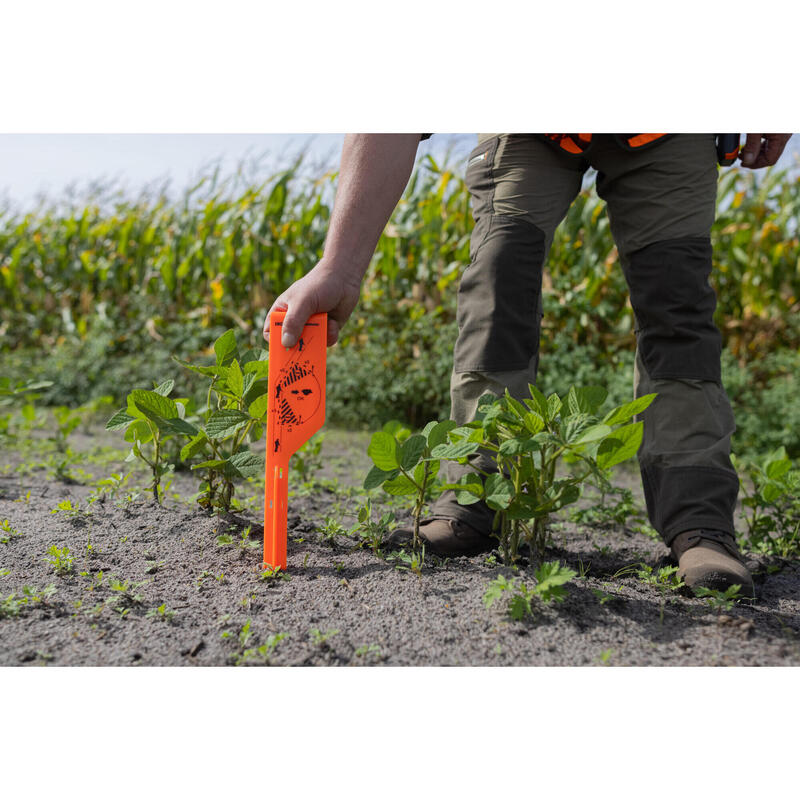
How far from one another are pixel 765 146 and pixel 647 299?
638 millimetres

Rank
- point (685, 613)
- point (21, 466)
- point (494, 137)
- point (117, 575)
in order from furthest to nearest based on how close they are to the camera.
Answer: point (21, 466) < point (494, 137) < point (117, 575) < point (685, 613)

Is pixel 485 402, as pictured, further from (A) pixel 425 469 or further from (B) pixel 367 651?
(B) pixel 367 651

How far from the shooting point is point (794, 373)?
3.94 m

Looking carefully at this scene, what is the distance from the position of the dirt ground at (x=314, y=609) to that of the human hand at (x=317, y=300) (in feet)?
1.97

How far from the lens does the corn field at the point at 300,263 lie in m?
4.34

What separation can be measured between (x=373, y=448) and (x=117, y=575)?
723mm

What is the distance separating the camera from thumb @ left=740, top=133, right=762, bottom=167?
2.05 metres

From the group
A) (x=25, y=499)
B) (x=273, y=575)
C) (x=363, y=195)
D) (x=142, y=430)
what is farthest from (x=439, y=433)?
(x=25, y=499)

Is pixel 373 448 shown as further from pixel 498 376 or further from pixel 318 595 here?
pixel 498 376

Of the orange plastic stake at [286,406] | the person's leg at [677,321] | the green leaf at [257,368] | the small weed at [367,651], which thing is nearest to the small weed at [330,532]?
the orange plastic stake at [286,406]

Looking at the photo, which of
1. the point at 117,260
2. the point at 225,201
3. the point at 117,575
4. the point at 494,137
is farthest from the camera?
the point at 117,260

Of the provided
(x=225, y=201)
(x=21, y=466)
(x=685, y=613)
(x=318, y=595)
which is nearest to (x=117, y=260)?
(x=225, y=201)

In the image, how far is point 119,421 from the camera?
1.86 meters

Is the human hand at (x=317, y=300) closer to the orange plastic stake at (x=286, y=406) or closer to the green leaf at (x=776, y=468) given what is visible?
the orange plastic stake at (x=286, y=406)
